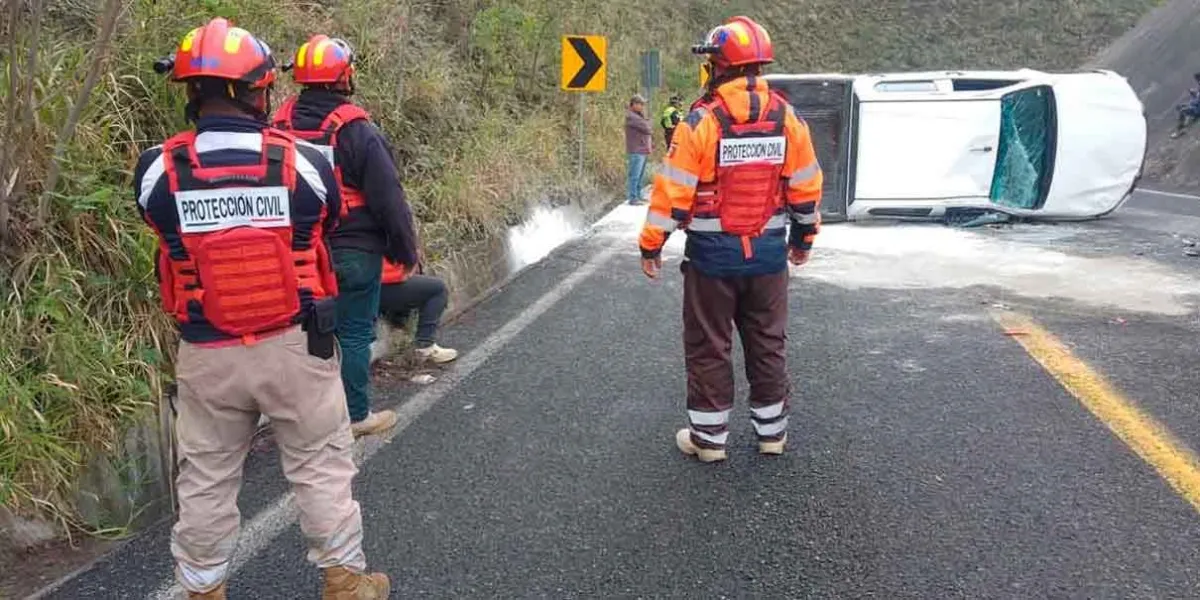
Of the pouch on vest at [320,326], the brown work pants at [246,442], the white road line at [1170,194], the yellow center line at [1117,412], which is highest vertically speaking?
the pouch on vest at [320,326]

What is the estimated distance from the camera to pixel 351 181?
3830 mm

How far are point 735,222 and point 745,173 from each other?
21 centimetres

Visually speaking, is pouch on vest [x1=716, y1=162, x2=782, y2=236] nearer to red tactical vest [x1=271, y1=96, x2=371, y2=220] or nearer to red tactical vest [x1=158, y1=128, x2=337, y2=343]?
red tactical vest [x1=271, y1=96, x2=371, y2=220]

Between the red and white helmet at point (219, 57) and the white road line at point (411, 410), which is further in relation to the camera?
the white road line at point (411, 410)

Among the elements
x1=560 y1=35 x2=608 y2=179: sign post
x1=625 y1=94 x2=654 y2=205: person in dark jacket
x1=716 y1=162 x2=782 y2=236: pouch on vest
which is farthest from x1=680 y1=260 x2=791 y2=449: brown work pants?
x1=625 y1=94 x2=654 y2=205: person in dark jacket

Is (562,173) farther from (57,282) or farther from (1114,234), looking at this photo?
(57,282)

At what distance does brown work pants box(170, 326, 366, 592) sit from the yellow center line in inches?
120

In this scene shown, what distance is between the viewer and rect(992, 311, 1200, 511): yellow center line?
364cm

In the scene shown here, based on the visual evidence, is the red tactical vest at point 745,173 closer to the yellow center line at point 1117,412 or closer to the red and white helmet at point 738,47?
the red and white helmet at point 738,47

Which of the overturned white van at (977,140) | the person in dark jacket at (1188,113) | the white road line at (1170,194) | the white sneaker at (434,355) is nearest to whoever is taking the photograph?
the white sneaker at (434,355)

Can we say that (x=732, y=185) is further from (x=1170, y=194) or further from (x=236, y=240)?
(x=1170, y=194)

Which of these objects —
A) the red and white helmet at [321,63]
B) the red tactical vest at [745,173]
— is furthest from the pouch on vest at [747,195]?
the red and white helmet at [321,63]

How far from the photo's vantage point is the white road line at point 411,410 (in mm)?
3154

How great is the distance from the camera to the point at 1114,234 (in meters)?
10.3
